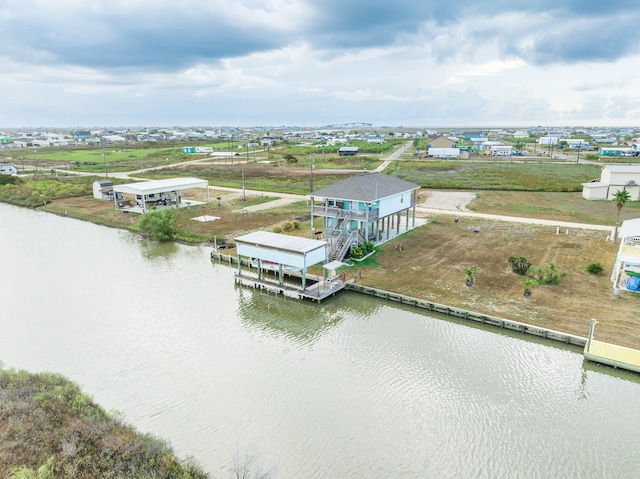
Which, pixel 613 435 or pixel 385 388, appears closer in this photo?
pixel 613 435

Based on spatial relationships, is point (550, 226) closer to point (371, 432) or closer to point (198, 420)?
point (371, 432)

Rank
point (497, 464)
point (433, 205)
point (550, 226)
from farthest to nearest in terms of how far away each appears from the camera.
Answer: point (433, 205)
point (550, 226)
point (497, 464)

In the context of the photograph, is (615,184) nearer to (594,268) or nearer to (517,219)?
(517,219)

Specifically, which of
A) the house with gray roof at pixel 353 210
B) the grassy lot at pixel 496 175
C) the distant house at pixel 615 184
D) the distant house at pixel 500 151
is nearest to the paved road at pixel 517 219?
A: the house with gray roof at pixel 353 210

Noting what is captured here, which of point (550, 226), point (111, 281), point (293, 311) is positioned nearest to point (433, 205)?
point (550, 226)

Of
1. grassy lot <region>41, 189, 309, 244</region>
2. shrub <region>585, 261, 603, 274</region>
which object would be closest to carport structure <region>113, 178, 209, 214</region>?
grassy lot <region>41, 189, 309, 244</region>

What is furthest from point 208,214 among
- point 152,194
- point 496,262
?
point 496,262
